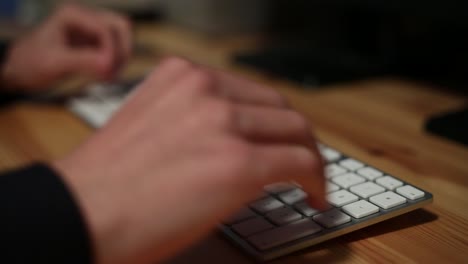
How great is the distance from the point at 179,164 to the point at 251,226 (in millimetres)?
98

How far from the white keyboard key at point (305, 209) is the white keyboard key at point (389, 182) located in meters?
0.08

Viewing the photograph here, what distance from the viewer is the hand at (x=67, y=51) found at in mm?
836

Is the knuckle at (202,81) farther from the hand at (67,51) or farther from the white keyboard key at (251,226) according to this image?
the hand at (67,51)

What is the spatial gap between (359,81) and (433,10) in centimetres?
17

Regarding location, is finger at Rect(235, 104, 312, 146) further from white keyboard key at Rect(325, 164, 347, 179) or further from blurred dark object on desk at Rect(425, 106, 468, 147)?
blurred dark object on desk at Rect(425, 106, 468, 147)

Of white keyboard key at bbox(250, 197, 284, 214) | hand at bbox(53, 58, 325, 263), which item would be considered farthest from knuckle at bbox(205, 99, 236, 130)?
white keyboard key at bbox(250, 197, 284, 214)

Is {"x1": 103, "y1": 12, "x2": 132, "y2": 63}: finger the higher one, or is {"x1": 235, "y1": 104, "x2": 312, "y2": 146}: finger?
{"x1": 235, "y1": 104, "x2": 312, "y2": 146}: finger

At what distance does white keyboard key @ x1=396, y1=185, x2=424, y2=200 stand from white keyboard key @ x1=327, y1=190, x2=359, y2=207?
1.6 inches

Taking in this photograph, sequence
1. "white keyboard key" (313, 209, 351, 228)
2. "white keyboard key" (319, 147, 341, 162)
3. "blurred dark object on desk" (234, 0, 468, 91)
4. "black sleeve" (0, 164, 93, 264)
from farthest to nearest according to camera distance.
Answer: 1. "blurred dark object on desk" (234, 0, 468, 91)
2. "white keyboard key" (319, 147, 341, 162)
3. "white keyboard key" (313, 209, 351, 228)
4. "black sleeve" (0, 164, 93, 264)

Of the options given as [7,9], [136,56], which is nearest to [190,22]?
[136,56]

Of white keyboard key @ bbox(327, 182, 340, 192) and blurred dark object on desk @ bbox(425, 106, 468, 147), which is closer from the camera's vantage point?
white keyboard key @ bbox(327, 182, 340, 192)

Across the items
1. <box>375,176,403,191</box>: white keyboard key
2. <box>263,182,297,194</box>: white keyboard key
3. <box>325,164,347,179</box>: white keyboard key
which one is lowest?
<box>263,182,297,194</box>: white keyboard key

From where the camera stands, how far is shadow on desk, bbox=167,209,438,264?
1.40 ft

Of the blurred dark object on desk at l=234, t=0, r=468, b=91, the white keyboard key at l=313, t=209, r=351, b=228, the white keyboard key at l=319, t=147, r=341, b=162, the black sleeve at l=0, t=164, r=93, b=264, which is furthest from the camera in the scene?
the blurred dark object on desk at l=234, t=0, r=468, b=91
